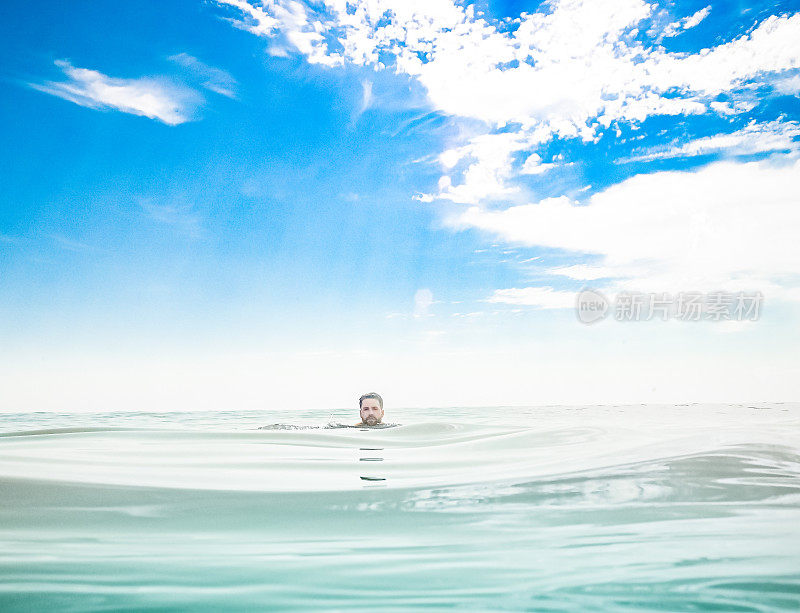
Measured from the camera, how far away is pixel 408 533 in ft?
8.70

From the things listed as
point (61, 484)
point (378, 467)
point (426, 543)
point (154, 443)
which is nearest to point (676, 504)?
point (426, 543)

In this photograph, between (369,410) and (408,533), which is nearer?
(408,533)

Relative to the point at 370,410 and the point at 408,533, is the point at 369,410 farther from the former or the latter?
the point at 408,533

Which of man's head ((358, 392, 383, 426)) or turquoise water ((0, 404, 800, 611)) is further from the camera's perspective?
man's head ((358, 392, 383, 426))

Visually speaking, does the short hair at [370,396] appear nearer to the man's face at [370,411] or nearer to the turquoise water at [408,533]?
the man's face at [370,411]

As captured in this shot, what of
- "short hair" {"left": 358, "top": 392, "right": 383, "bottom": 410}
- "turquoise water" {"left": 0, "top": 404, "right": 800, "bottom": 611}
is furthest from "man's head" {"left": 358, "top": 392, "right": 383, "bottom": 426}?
"turquoise water" {"left": 0, "top": 404, "right": 800, "bottom": 611}

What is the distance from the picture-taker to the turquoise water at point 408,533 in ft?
6.15

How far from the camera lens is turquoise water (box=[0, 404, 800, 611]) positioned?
6.15ft

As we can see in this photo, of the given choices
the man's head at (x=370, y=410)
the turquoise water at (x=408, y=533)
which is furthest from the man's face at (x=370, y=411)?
the turquoise water at (x=408, y=533)

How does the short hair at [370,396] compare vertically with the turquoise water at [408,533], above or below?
above

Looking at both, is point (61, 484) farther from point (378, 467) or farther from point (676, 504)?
point (676, 504)

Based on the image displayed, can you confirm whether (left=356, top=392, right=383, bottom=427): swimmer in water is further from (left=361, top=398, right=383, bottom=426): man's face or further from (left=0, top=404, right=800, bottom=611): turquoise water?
(left=0, top=404, right=800, bottom=611): turquoise water

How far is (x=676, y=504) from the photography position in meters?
3.17

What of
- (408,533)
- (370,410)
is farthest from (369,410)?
(408,533)
